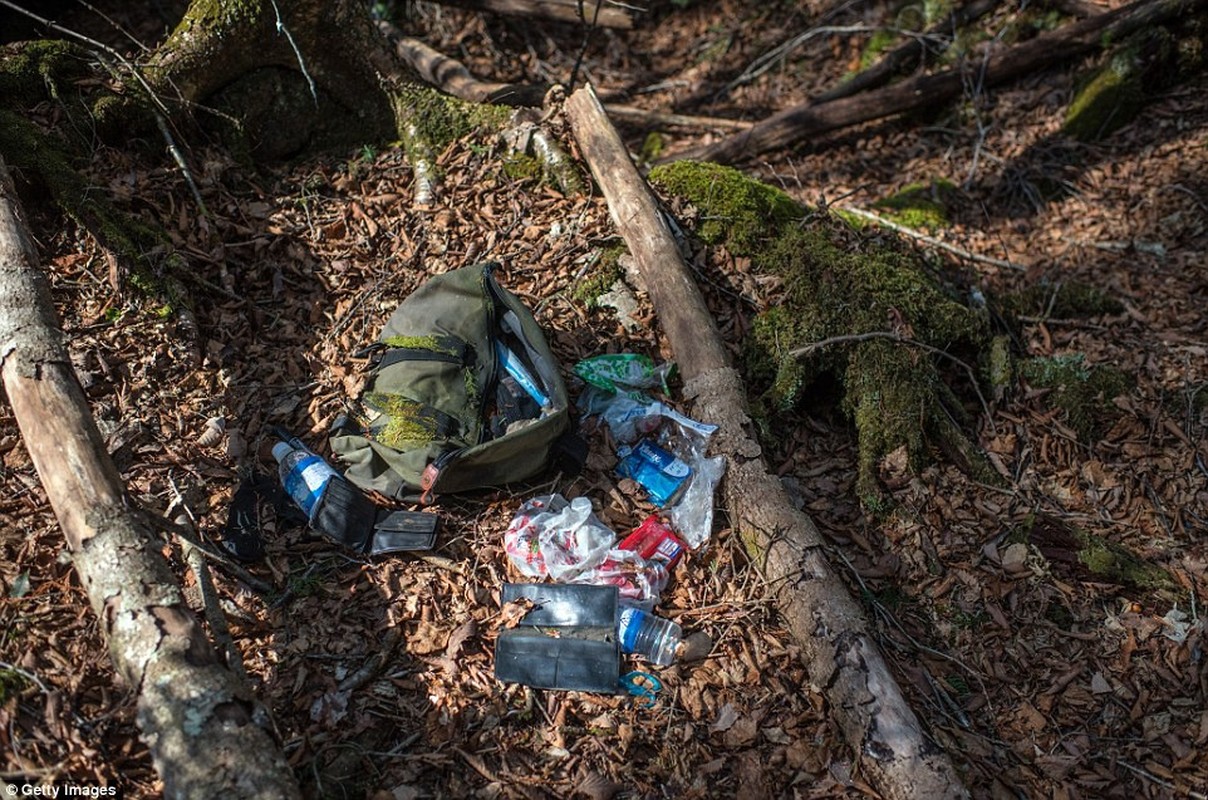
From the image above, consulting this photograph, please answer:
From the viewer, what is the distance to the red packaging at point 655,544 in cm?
360

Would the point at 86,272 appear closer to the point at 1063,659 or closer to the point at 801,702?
the point at 801,702

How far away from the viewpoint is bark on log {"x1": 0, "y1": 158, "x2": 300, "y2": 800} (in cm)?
249

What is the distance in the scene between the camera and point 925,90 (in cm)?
707

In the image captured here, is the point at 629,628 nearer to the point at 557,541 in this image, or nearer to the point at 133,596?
the point at 557,541

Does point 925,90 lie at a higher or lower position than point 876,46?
lower

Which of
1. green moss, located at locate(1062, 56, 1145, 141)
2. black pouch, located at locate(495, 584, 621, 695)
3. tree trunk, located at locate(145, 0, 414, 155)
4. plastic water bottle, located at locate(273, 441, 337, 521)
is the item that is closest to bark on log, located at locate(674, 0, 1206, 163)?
green moss, located at locate(1062, 56, 1145, 141)

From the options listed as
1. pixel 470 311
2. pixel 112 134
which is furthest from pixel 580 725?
pixel 112 134

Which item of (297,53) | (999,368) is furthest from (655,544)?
(297,53)

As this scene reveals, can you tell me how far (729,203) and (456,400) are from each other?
2.09m

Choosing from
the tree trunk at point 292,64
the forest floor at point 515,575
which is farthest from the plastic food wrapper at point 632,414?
the tree trunk at point 292,64

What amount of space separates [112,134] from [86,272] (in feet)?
3.24

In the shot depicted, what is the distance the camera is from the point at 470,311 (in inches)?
160

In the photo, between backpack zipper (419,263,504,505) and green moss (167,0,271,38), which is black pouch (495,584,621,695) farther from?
green moss (167,0,271,38)

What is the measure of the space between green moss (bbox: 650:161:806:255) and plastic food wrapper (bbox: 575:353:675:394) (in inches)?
38.5
